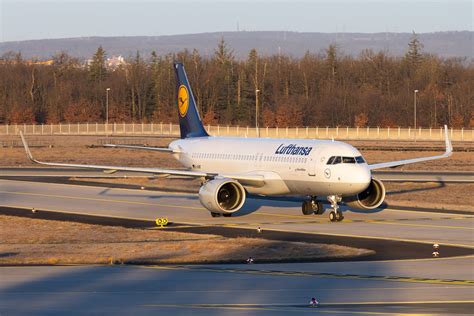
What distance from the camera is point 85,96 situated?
588ft

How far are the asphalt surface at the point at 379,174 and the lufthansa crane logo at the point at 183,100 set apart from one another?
13.0 meters

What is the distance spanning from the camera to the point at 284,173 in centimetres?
4528

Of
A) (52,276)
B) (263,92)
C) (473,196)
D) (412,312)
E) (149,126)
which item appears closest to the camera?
(412,312)

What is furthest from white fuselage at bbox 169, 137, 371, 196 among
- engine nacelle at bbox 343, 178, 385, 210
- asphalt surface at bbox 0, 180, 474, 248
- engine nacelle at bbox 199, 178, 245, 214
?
Answer: engine nacelle at bbox 343, 178, 385, 210

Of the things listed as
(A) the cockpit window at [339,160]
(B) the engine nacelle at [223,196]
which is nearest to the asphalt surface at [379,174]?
(B) the engine nacelle at [223,196]

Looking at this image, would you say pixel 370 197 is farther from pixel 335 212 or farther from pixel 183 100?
pixel 183 100

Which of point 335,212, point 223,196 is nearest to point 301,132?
point 223,196

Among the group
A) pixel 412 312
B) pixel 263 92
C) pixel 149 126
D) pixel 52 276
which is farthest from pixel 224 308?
pixel 263 92

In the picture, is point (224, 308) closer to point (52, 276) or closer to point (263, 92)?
point (52, 276)

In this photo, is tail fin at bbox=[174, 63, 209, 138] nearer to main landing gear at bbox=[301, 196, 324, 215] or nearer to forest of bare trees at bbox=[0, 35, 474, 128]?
main landing gear at bbox=[301, 196, 324, 215]

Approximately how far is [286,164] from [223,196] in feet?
10.7

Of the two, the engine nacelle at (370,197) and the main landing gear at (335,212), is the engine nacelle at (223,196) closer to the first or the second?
the main landing gear at (335,212)

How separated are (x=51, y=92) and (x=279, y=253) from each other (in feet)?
479

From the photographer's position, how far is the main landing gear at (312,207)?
4656cm
